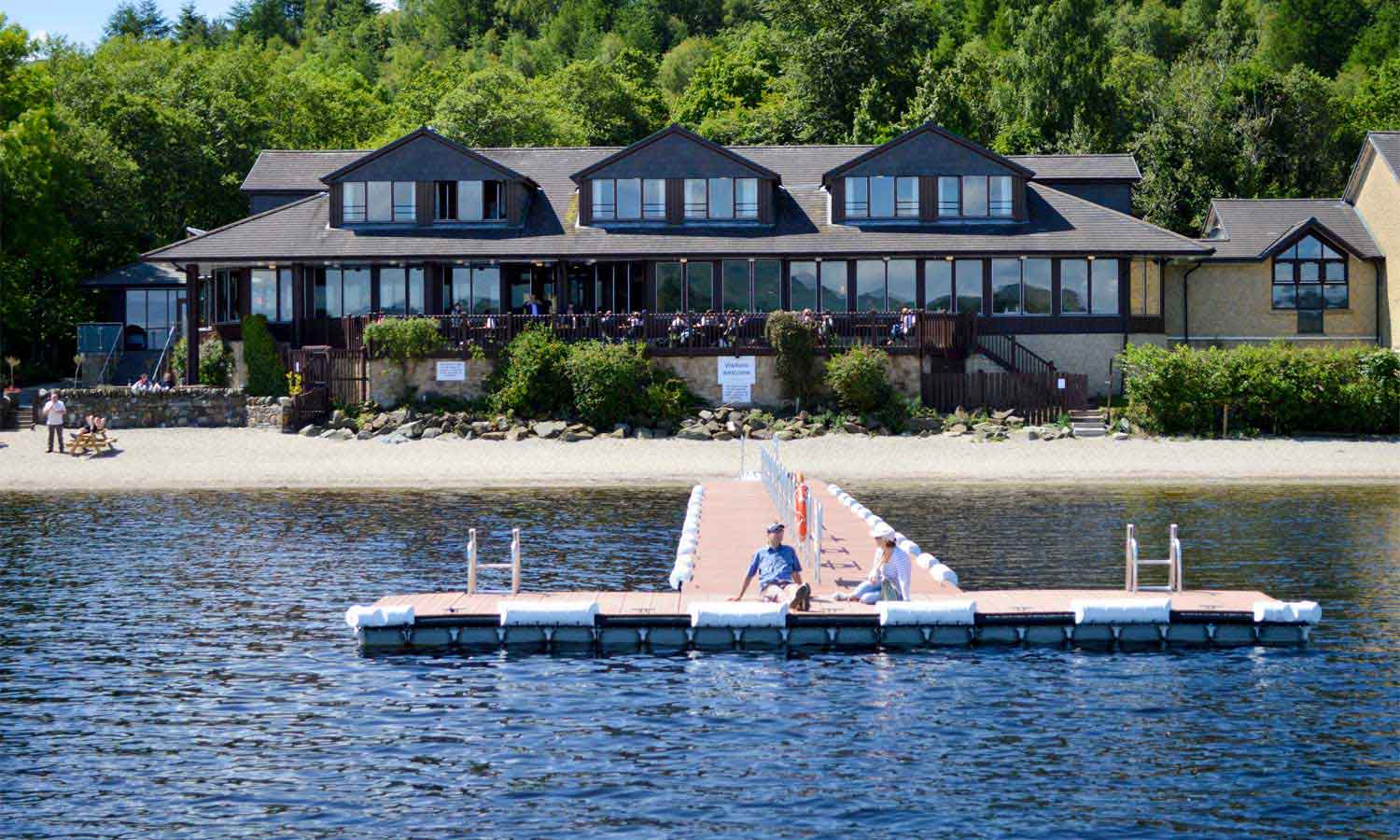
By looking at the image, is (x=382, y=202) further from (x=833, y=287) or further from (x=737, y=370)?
(x=833, y=287)

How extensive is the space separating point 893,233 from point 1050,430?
37.0 ft

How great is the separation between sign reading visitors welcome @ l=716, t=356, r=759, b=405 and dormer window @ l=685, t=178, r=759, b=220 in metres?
8.25

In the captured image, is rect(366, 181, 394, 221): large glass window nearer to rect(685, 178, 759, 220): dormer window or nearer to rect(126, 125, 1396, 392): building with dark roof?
rect(126, 125, 1396, 392): building with dark roof

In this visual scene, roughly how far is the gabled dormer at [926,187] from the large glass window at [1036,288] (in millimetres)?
2153

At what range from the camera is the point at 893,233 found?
62781 mm

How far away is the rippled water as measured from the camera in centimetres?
1759

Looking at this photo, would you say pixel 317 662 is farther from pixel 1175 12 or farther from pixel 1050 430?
pixel 1175 12

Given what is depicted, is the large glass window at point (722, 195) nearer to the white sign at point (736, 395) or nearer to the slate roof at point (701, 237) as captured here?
the slate roof at point (701, 237)

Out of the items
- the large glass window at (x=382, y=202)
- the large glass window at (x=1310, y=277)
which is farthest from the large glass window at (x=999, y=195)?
the large glass window at (x=382, y=202)

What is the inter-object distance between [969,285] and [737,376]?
1064 centimetres

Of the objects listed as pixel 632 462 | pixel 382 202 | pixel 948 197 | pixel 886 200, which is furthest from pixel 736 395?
pixel 382 202

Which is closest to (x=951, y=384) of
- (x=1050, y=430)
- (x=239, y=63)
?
(x=1050, y=430)

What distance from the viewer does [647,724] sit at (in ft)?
68.9

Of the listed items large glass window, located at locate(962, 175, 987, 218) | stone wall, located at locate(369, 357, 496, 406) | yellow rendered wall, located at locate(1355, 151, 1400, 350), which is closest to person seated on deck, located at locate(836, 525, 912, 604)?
stone wall, located at locate(369, 357, 496, 406)
